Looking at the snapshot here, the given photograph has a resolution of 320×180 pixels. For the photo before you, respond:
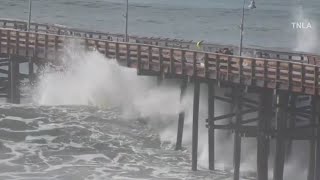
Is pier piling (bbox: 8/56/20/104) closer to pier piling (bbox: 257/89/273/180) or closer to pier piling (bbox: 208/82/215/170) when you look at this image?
pier piling (bbox: 208/82/215/170)

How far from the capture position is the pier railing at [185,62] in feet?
113

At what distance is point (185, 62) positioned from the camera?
127 ft

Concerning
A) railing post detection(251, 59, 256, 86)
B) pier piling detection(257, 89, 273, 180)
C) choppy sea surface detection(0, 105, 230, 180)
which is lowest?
choppy sea surface detection(0, 105, 230, 180)

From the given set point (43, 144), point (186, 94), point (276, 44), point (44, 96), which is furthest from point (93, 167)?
point (276, 44)

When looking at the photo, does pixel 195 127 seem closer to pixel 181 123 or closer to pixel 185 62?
pixel 185 62

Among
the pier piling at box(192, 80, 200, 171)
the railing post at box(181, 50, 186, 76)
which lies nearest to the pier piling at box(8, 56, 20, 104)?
the railing post at box(181, 50, 186, 76)

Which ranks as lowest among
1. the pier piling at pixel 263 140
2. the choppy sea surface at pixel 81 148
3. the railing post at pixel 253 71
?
the choppy sea surface at pixel 81 148

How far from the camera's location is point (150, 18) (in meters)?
130

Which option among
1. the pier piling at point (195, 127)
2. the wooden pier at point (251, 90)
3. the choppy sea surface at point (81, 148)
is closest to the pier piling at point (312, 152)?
the wooden pier at point (251, 90)

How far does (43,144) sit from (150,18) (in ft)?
295

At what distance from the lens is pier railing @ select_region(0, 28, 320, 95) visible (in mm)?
34406

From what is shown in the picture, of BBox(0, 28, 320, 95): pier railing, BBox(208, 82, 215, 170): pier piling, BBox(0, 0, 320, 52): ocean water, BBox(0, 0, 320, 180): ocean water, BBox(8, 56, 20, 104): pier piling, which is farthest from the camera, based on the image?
BBox(0, 0, 320, 52): ocean water

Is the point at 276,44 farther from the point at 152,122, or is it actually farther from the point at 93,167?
the point at 93,167

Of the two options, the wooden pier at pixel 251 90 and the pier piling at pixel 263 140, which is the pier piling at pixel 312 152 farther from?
the pier piling at pixel 263 140
